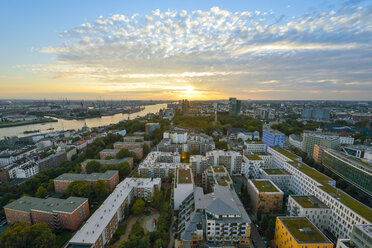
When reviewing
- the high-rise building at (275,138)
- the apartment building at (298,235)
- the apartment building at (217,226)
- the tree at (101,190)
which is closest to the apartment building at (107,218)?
the tree at (101,190)

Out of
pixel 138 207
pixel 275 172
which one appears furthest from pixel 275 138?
pixel 138 207

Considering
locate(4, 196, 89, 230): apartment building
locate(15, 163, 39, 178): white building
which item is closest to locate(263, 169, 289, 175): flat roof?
locate(4, 196, 89, 230): apartment building

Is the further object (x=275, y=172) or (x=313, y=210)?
(x=275, y=172)

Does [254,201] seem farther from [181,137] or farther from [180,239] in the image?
[181,137]

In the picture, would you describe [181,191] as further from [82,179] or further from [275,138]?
[275,138]

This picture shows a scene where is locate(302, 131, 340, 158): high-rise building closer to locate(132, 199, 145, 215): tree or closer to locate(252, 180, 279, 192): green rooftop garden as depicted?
locate(252, 180, 279, 192): green rooftop garden

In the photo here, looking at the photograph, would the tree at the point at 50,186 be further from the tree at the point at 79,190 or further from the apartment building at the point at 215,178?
the apartment building at the point at 215,178

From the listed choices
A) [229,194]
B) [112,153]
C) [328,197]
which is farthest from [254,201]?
[112,153]
